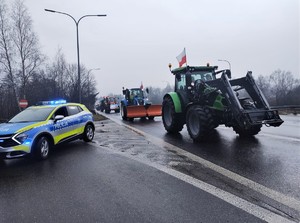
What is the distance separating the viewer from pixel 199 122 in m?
8.55

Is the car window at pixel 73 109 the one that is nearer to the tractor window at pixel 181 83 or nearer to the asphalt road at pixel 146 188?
the asphalt road at pixel 146 188

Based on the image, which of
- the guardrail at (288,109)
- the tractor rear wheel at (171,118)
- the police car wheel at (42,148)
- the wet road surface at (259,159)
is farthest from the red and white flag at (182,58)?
the guardrail at (288,109)

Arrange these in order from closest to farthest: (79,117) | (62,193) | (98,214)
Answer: (98,214) → (62,193) → (79,117)

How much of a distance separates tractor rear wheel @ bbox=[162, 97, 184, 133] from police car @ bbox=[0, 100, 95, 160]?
3.23 metres

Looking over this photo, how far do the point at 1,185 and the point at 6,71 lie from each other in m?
26.2

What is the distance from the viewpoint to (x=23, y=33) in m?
29.0

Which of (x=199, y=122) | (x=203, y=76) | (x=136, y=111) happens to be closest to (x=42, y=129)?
(x=199, y=122)

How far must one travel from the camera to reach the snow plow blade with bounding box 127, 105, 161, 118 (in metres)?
19.3

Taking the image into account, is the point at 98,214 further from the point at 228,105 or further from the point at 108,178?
the point at 228,105

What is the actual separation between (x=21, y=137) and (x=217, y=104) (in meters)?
5.71

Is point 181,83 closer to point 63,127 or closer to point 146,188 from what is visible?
point 63,127

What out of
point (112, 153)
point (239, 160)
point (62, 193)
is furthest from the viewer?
point (112, 153)

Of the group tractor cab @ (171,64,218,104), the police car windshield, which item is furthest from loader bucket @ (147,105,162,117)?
the police car windshield

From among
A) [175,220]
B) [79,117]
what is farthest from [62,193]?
[79,117]
